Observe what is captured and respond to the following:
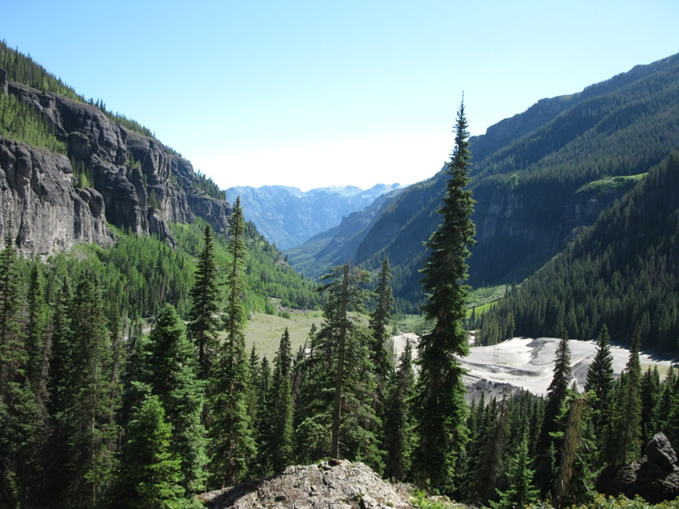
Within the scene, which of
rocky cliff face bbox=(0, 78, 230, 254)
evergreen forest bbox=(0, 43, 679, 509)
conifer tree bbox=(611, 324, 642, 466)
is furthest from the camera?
rocky cliff face bbox=(0, 78, 230, 254)

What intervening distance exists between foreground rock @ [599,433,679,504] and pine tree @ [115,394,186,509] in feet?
90.3

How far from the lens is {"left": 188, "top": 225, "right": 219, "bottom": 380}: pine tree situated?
27.7 m

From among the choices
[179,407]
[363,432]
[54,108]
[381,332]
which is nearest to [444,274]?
[363,432]

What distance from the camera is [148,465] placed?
628 inches

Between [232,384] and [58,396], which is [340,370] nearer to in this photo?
[232,384]

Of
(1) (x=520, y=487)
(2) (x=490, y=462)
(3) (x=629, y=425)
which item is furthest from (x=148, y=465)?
(3) (x=629, y=425)

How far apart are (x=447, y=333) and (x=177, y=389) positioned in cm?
1325

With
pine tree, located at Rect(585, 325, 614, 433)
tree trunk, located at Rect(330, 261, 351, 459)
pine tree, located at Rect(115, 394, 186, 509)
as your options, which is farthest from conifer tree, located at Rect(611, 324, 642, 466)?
pine tree, located at Rect(115, 394, 186, 509)

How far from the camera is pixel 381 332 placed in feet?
104

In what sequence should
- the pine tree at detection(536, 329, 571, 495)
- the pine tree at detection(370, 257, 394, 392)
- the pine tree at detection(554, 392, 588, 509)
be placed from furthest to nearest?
the pine tree at detection(536, 329, 571, 495) → the pine tree at detection(370, 257, 394, 392) → the pine tree at detection(554, 392, 588, 509)

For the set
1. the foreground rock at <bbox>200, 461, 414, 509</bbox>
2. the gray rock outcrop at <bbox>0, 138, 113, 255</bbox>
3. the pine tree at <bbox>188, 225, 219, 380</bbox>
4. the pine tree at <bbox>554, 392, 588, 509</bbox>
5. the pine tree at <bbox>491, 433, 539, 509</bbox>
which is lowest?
the pine tree at <bbox>491, 433, 539, 509</bbox>

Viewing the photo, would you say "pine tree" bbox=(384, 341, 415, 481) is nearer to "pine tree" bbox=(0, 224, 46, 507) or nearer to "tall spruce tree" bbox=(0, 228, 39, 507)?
"pine tree" bbox=(0, 224, 46, 507)

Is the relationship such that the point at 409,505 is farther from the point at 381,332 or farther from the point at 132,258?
the point at 132,258

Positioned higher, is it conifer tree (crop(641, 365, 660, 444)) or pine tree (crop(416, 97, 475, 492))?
pine tree (crop(416, 97, 475, 492))
